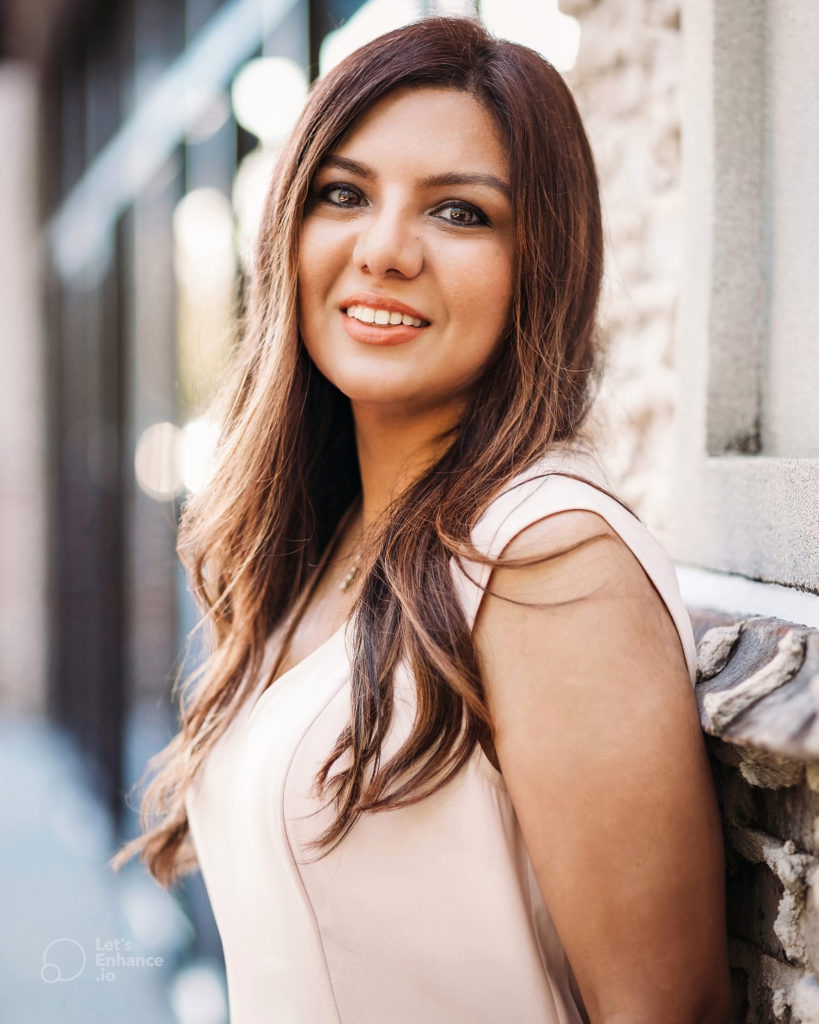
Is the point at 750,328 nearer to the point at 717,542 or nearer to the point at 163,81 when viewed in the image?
the point at 717,542

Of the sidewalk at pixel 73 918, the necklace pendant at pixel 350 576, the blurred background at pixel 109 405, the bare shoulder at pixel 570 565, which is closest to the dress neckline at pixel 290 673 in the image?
the necklace pendant at pixel 350 576

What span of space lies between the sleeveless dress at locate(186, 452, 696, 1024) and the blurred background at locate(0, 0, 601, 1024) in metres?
1.77

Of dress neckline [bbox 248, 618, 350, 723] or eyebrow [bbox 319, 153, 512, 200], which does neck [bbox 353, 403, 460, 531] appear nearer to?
dress neckline [bbox 248, 618, 350, 723]

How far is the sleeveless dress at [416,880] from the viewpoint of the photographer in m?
1.29

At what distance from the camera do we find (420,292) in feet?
5.10

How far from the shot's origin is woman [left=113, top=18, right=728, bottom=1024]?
119 cm

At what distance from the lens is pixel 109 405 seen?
4.71 metres

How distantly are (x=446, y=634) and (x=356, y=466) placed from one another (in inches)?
34.8

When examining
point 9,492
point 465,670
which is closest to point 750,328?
point 465,670

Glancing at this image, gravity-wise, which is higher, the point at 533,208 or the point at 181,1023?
the point at 533,208

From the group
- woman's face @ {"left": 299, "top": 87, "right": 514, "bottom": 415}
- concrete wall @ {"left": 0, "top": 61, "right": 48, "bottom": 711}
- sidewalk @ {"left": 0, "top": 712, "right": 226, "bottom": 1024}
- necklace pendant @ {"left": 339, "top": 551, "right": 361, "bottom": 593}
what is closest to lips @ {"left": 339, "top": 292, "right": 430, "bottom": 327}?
woman's face @ {"left": 299, "top": 87, "right": 514, "bottom": 415}

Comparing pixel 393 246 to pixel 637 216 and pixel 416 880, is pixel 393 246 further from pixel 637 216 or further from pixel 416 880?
pixel 416 880

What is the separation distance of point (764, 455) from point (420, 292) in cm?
63

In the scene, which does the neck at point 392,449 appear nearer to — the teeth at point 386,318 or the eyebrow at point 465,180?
the teeth at point 386,318
